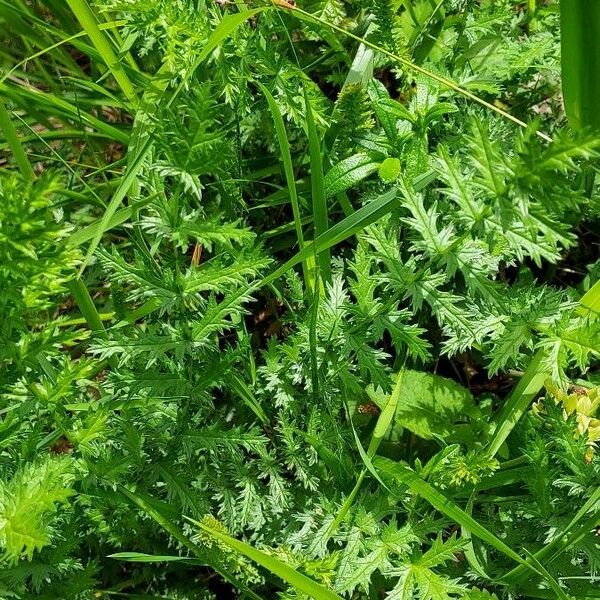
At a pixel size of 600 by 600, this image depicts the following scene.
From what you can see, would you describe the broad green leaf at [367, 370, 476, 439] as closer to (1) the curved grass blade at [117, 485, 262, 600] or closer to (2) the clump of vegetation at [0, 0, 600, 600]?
(2) the clump of vegetation at [0, 0, 600, 600]

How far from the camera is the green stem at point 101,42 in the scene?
1.99m

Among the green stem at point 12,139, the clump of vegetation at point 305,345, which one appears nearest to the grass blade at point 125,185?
the clump of vegetation at point 305,345

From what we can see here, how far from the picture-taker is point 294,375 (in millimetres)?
2078

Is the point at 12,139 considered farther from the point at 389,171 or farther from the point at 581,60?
the point at 581,60

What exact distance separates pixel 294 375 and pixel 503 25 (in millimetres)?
1432

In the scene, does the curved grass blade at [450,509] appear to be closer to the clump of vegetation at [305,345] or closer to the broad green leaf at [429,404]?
the clump of vegetation at [305,345]

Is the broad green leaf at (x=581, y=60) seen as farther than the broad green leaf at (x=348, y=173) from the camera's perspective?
No

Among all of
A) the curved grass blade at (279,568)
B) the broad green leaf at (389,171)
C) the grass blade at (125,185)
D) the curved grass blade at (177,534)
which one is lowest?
the curved grass blade at (177,534)

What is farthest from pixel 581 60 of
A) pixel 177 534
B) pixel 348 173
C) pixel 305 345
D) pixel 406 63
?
pixel 177 534

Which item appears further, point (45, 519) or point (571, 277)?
point (571, 277)

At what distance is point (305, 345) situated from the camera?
2.04 meters

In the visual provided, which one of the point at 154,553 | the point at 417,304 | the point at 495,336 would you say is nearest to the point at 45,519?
the point at 154,553

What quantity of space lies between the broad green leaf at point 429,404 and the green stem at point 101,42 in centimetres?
118

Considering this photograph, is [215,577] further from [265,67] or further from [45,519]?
[265,67]
